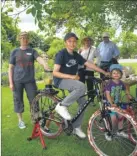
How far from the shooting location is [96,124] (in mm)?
4703

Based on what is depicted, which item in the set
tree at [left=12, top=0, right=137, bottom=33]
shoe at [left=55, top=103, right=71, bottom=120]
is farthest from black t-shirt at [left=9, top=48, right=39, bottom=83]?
shoe at [left=55, top=103, right=71, bottom=120]

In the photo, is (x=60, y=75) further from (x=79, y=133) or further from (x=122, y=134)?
(x=122, y=134)

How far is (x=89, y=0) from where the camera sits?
402 cm

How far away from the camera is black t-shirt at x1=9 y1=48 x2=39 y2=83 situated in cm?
585

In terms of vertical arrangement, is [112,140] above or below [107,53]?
below

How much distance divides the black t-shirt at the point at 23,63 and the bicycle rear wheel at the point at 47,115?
0.46 m

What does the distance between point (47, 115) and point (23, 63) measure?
3.39 ft

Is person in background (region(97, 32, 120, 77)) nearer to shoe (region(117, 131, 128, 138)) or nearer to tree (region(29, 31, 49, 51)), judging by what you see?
tree (region(29, 31, 49, 51))

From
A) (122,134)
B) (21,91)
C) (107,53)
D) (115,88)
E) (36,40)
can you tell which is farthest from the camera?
(36,40)

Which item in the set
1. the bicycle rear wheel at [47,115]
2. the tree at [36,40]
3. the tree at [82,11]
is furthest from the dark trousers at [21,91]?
the tree at [82,11]

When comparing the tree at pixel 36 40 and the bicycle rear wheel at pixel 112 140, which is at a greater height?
the tree at pixel 36 40

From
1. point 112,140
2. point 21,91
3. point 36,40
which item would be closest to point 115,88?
point 112,140

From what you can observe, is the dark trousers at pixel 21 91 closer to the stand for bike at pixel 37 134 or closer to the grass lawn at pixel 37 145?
the grass lawn at pixel 37 145

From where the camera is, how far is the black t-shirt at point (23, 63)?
5852mm
